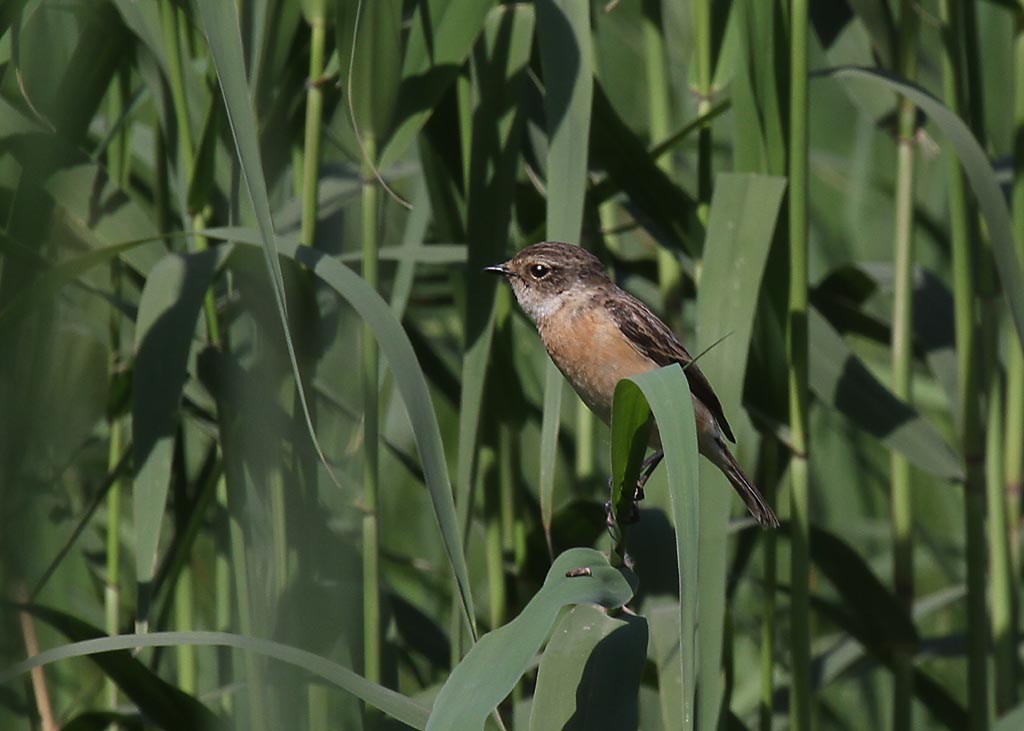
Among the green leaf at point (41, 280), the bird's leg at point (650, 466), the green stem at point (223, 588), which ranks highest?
the green leaf at point (41, 280)

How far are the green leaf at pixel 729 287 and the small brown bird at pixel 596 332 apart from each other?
0.59 feet

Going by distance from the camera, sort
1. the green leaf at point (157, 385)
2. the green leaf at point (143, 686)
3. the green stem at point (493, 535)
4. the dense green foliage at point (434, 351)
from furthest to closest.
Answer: the green stem at point (493, 535) → the green leaf at point (157, 385) → the green leaf at point (143, 686) → the dense green foliage at point (434, 351)

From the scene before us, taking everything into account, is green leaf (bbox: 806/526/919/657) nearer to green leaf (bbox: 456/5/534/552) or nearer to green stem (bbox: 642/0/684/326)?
green stem (bbox: 642/0/684/326)

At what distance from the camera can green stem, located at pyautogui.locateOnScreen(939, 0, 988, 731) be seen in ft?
9.59

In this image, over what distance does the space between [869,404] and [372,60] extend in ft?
4.25

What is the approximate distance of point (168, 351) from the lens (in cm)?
234

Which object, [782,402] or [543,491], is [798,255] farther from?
[543,491]

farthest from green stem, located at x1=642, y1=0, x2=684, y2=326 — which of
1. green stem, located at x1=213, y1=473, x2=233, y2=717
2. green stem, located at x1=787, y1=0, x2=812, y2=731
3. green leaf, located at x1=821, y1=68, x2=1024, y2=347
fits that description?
green stem, located at x1=213, y1=473, x2=233, y2=717

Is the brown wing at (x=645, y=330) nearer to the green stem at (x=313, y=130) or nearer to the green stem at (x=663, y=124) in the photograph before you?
the green stem at (x=663, y=124)

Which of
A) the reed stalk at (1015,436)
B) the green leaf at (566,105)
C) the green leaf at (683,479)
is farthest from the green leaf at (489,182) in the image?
the reed stalk at (1015,436)

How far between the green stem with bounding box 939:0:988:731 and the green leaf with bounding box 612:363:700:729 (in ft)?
5.19

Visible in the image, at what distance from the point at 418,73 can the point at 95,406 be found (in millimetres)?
1088

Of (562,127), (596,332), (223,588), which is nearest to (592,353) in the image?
(596,332)

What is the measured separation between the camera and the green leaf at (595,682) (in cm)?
178
